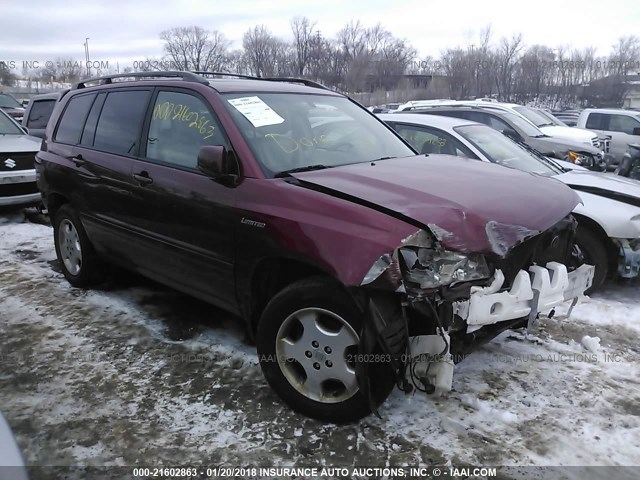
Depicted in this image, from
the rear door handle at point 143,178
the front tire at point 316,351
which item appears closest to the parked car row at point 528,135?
the rear door handle at point 143,178

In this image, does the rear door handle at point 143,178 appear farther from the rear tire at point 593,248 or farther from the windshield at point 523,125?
the windshield at point 523,125

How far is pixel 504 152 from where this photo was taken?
5.76 meters

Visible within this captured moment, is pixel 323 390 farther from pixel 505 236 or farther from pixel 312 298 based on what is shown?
pixel 505 236

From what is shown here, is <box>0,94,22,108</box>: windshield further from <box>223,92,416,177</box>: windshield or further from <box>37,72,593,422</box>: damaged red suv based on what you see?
<box>223,92,416,177</box>: windshield

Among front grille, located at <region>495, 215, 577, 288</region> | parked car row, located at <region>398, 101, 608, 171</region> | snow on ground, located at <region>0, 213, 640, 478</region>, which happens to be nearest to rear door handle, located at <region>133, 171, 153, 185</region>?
snow on ground, located at <region>0, 213, 640, 478</region>

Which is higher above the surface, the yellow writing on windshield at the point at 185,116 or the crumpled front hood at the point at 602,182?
the yellow writing on windshield at the point at 185,116

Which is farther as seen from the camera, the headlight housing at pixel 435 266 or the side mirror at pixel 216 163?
the side mirror at pixel 216 163

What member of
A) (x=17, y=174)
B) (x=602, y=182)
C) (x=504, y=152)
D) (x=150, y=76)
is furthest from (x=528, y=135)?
(x=17, y=174)

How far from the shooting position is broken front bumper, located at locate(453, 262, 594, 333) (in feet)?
8.64

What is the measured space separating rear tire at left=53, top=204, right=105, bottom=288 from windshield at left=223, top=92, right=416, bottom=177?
7.17ft

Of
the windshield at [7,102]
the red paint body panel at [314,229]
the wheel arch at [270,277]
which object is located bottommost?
the wheel arch at [270,277]

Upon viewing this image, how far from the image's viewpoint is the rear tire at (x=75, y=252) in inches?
187

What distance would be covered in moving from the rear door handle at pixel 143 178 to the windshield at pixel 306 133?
0.81m

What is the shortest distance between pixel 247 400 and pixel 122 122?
2.44 meters
